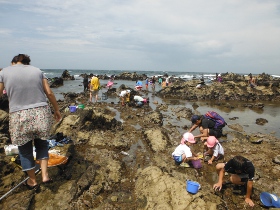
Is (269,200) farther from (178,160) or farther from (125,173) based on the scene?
(125,173)

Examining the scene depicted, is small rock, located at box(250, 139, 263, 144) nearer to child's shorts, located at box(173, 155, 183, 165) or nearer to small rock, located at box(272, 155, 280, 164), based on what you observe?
small rock, located at box(272, 155, 280, 164)

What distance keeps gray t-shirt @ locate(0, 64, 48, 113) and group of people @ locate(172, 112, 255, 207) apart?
13.5 ft

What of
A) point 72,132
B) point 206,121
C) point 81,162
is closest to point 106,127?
point 72,132

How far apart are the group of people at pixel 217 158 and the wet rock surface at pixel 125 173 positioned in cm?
24

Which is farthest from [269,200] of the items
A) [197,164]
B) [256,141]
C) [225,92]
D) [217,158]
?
[225,92]

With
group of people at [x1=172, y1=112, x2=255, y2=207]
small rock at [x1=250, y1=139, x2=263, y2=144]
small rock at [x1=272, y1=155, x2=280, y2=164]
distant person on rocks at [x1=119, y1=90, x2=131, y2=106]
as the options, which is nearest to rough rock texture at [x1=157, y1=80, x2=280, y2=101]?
distant person on rocks at [x1=119, y1=90, x2=131, y2=106]

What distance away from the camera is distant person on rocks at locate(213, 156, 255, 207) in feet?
14.1

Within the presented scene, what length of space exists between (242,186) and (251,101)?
1931 cm

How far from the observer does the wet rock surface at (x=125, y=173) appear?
3906 millimetres

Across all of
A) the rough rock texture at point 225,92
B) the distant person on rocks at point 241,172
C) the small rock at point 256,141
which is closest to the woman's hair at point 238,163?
the distant person on rocks at point 241,172

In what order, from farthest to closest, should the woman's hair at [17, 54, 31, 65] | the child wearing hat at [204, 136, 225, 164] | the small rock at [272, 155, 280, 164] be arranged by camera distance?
the small rock at [272, 155, 280, 164] < the child wearing hat at [204, 136, 225, 164] < the woman's hair at [17, 54, 31, 65]

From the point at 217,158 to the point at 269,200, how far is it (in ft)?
6.95

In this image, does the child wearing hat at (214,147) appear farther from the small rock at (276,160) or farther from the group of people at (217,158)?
the small rock at (276,160)

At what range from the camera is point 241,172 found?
4.50 metres
